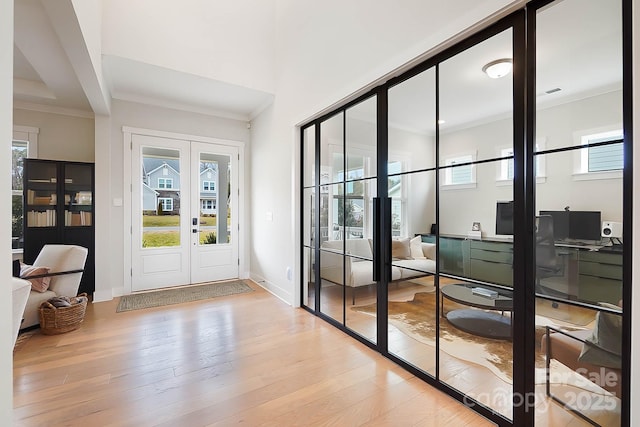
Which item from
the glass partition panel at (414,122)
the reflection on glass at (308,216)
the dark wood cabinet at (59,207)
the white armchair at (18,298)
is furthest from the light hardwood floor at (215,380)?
the glass partition panel at (414,122)

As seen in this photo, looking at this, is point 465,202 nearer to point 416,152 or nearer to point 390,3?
point 416,152

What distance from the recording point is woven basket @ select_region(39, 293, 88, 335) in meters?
2.77

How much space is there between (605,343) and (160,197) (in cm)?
494

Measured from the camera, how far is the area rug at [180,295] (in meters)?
3.74

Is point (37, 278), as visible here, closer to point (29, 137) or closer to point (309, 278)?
point (29, 137)

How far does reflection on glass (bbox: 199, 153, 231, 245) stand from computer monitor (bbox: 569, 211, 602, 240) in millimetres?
4545

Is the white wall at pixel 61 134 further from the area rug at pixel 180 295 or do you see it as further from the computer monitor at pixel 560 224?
the computer monitor at pixel 560 224

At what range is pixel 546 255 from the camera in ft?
4.83

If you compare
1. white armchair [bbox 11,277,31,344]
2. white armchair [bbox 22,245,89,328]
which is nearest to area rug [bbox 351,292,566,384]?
white armchair [bbox 11,277,31,344]

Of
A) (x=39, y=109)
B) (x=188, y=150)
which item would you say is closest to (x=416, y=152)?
(x=188, y=150)

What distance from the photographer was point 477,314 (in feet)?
6.03

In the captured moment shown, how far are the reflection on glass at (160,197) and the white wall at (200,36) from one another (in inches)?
58.6

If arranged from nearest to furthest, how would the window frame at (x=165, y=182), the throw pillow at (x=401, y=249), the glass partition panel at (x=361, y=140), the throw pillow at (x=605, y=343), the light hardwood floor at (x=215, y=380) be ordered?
the throw pillow at (x=605, y=343) → the light hardwood floor at (x=215, y=380) → the throw pillow at (x=401, y=249) → the glass partition panel at (x=361, y=140) → the window frame at (x=165, y=182)

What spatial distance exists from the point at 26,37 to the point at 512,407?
4533mm
